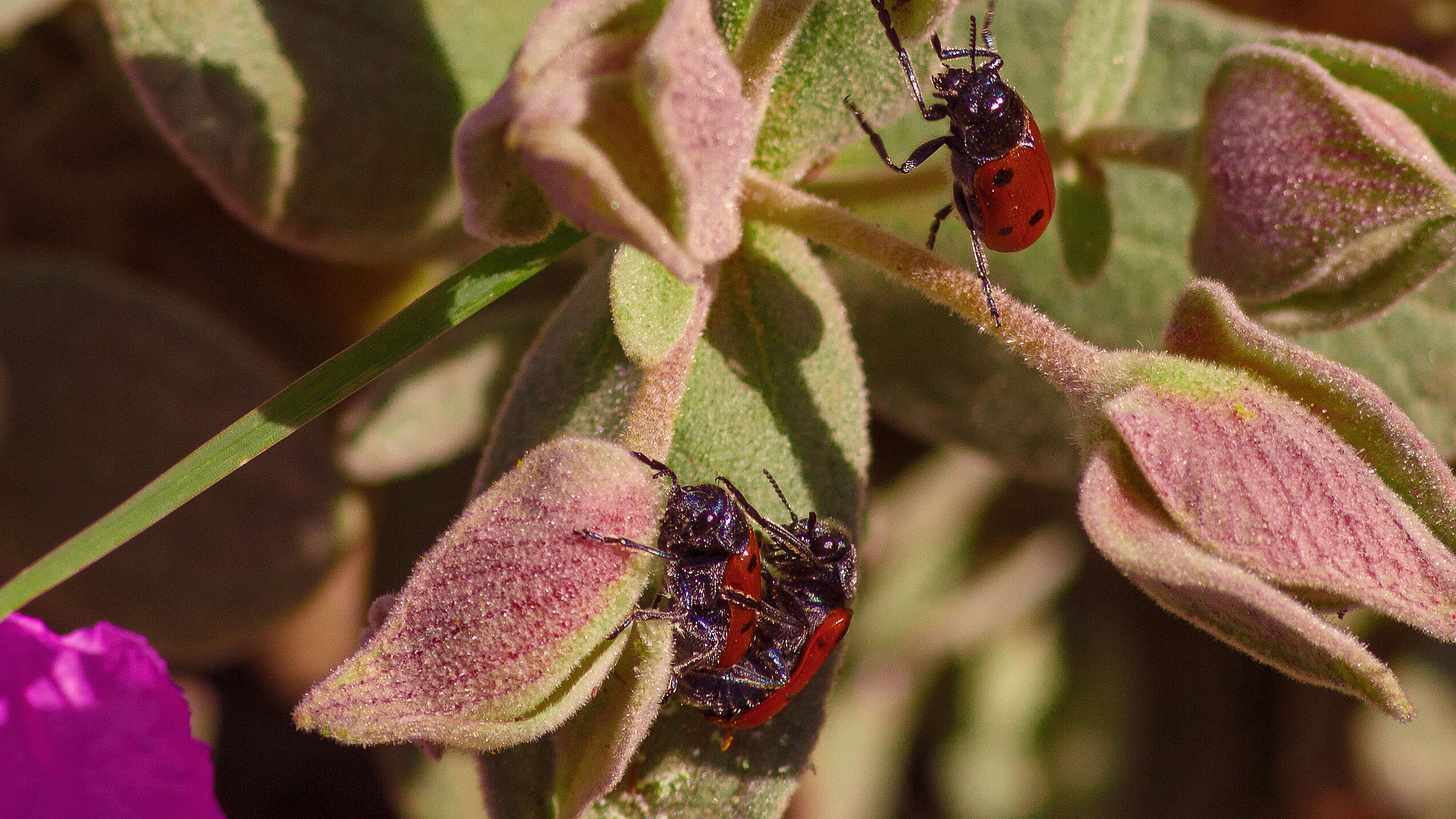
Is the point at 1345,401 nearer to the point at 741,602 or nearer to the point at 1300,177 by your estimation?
the point at 1300,177

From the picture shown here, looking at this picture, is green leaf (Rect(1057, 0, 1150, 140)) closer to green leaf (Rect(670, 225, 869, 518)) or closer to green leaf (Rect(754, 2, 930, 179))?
green leaf (Rect(754, 2, 930, 179))

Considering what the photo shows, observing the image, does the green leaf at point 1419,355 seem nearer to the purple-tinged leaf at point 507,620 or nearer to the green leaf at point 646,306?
the green leaf at point 646,306

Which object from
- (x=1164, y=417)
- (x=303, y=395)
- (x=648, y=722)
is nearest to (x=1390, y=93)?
(x=1164, y=417)

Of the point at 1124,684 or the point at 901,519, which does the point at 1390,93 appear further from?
the point at 1124,684

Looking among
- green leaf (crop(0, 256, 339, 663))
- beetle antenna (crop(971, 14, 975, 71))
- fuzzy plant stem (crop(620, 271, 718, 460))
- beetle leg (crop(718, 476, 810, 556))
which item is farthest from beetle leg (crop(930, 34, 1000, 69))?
green leaf (crop(0, 256, 339, 663))

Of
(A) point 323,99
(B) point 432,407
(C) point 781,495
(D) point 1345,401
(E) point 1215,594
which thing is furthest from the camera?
(B) point 432,407

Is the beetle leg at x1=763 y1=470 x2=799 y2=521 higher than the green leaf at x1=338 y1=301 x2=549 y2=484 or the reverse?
higher

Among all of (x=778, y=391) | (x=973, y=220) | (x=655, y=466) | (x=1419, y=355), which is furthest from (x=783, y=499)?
(x=1419, y=355)
